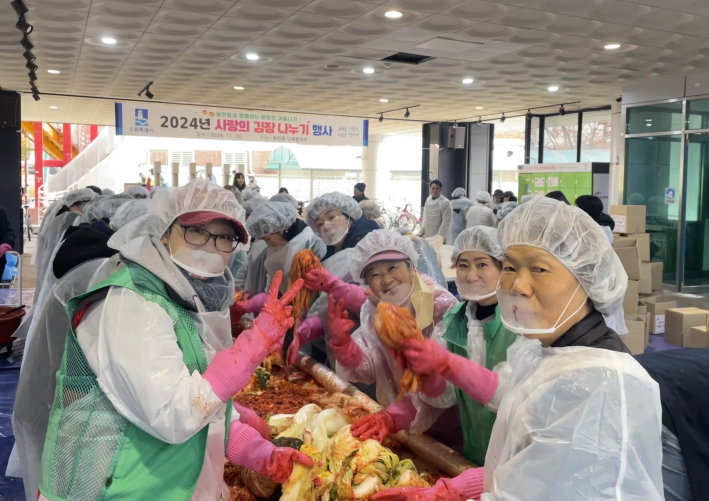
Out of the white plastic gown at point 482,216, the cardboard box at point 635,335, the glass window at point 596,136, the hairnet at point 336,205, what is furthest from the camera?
the glass window at point 596,136

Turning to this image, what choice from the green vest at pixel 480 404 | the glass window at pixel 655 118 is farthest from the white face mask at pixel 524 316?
the glass window at pixel 655 118

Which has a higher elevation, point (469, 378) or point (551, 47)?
point (551, 47)

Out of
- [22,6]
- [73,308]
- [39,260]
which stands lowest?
[39,260]

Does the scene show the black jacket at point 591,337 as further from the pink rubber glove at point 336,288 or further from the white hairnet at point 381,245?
the pink rubber glove at point 336,288

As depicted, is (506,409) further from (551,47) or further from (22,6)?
(551,47)

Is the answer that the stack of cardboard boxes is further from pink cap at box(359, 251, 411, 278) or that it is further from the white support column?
the white support column

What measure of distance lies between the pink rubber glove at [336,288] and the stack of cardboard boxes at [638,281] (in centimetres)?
387

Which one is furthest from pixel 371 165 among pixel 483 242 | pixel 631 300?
pixel 483 242

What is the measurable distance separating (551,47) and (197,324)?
258 inches

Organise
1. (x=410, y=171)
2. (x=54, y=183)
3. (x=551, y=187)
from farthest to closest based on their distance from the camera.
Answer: (x=410, y=171)
(x=54, y=183)
(x=551, y=187)

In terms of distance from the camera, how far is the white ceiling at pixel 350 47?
5.61 m

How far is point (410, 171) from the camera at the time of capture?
22.5 meters

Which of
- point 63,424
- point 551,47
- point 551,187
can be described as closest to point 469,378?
point 63,424

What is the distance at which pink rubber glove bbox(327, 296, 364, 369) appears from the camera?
220 cm
